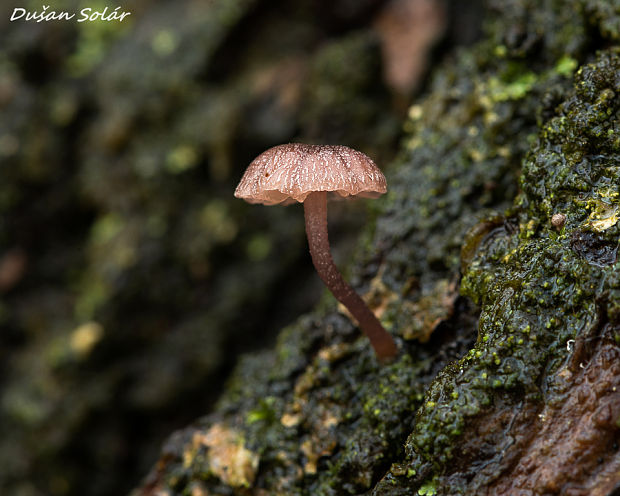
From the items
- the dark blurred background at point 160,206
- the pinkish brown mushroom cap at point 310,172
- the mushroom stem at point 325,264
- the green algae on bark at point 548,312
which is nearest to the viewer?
the green algae on bark at point 548,312

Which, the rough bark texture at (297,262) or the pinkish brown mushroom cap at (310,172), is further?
the pinkish brown mushroom cap at (310,172)

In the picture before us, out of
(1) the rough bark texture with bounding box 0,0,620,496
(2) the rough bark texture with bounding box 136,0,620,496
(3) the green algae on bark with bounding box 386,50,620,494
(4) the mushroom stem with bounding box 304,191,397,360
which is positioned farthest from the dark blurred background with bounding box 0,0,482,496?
(3) the green algae on bark with bounding box 386,50,620,494

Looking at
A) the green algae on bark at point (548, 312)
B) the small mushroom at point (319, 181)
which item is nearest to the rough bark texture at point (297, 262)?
the green algae on bark at point (548, 312)

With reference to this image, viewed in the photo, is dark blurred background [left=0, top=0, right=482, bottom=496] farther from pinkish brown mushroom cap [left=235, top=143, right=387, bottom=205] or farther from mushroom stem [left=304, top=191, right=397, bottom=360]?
pinkish brown mushroom cap [left=235, top=143, right=387, bottom=205]

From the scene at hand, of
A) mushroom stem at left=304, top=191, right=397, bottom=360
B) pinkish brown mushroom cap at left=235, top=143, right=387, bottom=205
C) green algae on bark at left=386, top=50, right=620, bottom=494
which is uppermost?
pinkish brown mushroom cap at left=235, top=143, right=387, bottom=205

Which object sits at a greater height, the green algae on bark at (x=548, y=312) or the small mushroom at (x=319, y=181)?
the small mushroom at (x=319, y=181)

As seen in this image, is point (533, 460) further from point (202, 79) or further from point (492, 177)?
point (202, 79)

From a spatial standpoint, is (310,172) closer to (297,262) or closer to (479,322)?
(479,322)

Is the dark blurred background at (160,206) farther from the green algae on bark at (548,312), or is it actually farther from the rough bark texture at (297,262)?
the green algae on bark at (548,312)

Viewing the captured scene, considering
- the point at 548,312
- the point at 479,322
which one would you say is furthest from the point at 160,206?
the point at 548,312
